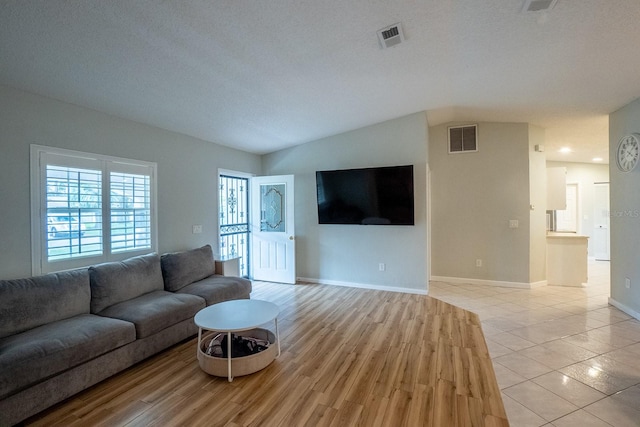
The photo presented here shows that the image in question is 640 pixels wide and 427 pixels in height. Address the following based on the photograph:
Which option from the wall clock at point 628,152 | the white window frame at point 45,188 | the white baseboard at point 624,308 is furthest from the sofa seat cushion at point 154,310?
the wall clock at point 628,152

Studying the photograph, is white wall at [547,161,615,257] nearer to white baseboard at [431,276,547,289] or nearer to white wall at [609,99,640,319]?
white baseboard at [431,276,547,289]

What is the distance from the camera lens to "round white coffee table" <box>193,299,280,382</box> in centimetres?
238

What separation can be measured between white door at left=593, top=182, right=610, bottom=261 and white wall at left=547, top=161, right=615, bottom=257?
0.21 feet

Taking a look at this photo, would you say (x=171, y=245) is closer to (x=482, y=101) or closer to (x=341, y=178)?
(x=341, y=178)

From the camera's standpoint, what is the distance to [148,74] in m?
2.65

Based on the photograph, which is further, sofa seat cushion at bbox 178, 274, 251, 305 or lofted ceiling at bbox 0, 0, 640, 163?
sofa seat cushion at bbox 178, 274, 251, 305

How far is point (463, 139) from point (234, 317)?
485 centimetres

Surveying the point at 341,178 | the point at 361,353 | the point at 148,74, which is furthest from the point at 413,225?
the point at 148,74

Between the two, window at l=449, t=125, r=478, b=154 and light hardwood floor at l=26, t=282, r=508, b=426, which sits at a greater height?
window at l=449, t=125, r=478, b=154

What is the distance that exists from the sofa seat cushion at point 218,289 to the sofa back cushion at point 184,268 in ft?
0.27

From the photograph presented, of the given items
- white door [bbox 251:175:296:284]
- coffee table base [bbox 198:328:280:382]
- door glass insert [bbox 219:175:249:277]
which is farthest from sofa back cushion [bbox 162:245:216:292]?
white door [bbox 251:175:296:284]

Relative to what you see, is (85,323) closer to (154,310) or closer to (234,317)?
(154,310)

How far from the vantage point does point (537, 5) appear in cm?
209

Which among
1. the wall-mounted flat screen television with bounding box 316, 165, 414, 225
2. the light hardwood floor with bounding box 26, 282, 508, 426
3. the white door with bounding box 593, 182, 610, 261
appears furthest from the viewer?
the white door with bounding box 593, 182, 610, 261
